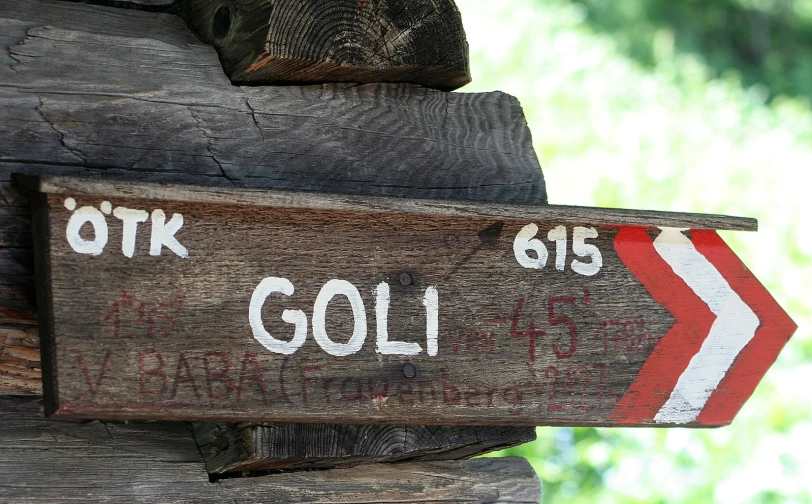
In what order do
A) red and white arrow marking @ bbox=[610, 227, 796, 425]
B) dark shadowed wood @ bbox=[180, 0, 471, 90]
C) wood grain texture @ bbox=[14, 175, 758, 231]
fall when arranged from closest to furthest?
wood grain texture @ bbox=[14, 175, 758, 231], dark shadowed wood @ bbox=[180, 0, 471, 90], red and white arrow marking @ bbox=[610, 227, 796, 425]

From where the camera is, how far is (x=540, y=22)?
7012 mm

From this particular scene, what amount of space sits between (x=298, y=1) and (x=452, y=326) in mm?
605

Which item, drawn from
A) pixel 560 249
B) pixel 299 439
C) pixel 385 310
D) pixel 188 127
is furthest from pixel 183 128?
pixel 560 249

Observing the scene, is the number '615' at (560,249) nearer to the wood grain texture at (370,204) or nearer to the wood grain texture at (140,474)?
the wood grain texture at (370,204)

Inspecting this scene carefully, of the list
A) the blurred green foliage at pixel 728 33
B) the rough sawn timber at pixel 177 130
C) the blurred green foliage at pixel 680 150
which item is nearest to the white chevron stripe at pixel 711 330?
the rough sawn timber at pixel 177 130

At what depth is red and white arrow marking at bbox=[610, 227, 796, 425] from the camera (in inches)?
66.2

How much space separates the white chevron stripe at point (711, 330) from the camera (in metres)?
1.71

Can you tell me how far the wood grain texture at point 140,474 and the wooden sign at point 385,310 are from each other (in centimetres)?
30

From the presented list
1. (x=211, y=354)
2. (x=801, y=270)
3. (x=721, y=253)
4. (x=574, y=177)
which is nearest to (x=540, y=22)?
(x=574, y=177)

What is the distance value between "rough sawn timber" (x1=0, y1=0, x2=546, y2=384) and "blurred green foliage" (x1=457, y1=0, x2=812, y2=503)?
2.18 m

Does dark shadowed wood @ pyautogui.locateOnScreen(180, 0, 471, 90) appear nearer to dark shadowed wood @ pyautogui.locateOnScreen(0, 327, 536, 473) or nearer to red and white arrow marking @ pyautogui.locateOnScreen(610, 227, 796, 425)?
red and white arrow marking @ pyautogui.locateOnScreen(610, 227, 796, 425)

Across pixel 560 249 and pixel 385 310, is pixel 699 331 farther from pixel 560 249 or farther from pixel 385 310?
pixel 385 310

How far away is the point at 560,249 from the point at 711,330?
0.37 m

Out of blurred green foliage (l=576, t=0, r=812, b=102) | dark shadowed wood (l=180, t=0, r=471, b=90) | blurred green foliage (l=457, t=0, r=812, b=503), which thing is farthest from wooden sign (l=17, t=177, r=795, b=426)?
blurred green foliage (l=576, t=0, r=812, b=102)
